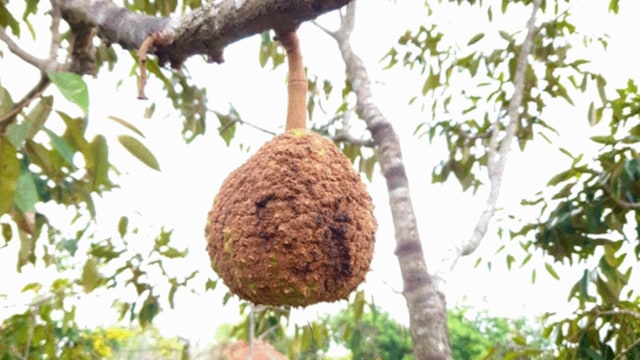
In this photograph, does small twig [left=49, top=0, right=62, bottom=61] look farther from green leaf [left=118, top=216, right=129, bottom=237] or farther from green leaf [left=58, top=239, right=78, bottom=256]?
green leaf [left=58, top=239, right=78, bottom=256]

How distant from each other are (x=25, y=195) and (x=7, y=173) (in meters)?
0.08

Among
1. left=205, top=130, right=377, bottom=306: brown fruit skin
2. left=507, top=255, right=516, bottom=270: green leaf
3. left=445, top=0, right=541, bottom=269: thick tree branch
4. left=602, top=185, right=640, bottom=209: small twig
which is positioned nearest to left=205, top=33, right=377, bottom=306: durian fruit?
left=205, top=130, right=377, bottom=306: brown fruit skin

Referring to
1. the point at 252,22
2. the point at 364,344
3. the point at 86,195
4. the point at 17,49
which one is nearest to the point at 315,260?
the point at 252,22

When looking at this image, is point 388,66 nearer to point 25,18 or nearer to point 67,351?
point 25,18

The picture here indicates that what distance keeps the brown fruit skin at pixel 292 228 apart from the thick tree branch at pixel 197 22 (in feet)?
0.74

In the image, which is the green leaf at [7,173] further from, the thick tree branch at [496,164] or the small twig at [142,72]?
the thick tree branch at [496,164]

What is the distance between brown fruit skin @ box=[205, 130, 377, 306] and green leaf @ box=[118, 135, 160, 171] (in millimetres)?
142

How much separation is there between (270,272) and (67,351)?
96.1 inches

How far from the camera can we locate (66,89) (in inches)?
41.9

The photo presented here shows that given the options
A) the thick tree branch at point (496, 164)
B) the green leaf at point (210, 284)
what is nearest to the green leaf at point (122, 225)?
the green leaf at point (210, 284)

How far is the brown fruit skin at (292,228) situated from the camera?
1.21 meters

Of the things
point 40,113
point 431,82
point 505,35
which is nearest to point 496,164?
point 505,35

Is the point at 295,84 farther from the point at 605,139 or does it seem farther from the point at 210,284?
the point at 210,284

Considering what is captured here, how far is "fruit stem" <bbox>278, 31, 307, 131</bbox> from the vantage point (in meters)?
1.27
